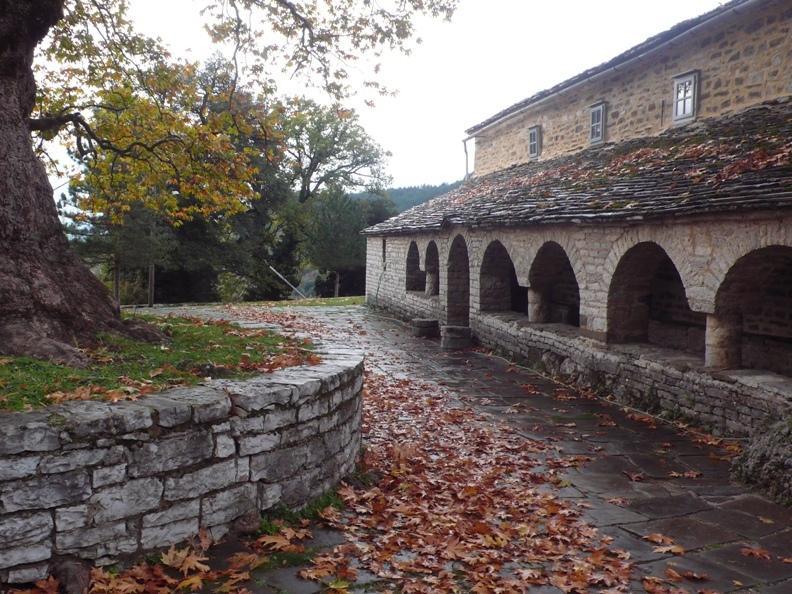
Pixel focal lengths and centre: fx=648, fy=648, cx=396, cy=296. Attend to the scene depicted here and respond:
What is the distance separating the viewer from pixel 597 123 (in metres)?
14.6

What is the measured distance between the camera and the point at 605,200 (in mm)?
9609

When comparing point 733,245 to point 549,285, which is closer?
point 733,245

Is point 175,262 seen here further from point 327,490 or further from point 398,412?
point 327,490

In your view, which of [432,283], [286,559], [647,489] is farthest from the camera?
[432,283]

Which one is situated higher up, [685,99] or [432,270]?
[685,99]

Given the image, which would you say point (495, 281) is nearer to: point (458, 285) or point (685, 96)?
point (458, 285)

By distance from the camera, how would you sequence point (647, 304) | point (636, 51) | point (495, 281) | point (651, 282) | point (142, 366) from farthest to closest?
point (495, 281)
point (636, 51)
point (651, 282)
point (647, 304)
point (142, 366)

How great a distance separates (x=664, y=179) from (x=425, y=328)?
23.4 feet

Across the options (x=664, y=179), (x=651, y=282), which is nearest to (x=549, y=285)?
(x=651, y=282)

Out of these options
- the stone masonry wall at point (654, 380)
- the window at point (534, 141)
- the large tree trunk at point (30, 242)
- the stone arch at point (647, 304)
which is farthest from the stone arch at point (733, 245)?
the window at point (534, 141)

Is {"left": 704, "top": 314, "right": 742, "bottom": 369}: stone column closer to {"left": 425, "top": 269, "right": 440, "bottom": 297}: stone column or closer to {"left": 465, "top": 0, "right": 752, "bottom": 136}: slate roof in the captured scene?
{"left": 465, "top": 0, "right": 752, "bottom": 136}: slate roof

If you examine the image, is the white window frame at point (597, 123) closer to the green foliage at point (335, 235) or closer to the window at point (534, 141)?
the window at point (534, 141)

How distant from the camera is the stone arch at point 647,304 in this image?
9.30 metres

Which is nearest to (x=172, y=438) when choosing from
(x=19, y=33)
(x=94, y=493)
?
(x=94, y=493)
